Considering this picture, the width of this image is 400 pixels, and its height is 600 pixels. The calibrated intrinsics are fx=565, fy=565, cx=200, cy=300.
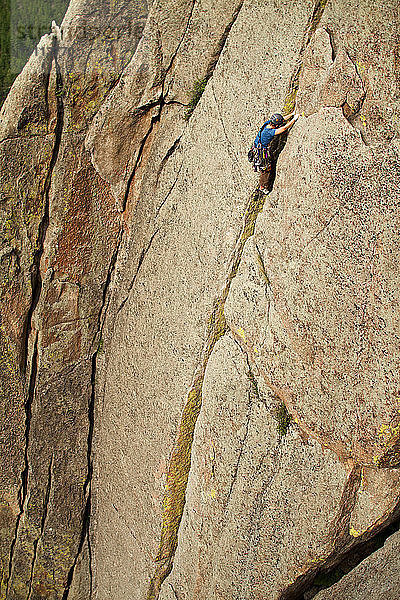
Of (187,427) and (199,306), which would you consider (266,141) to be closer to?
(199,306)

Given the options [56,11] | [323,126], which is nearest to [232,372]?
[323,126]

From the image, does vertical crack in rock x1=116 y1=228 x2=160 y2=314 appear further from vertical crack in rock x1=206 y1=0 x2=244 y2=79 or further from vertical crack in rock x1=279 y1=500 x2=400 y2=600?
vertical crack in rock x1=279 y1=500 x2=400 y2=600

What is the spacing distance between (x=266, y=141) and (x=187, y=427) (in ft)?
12.2

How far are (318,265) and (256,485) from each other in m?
2.63

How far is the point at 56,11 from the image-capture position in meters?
7.58

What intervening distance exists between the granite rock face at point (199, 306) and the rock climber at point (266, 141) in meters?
0.18

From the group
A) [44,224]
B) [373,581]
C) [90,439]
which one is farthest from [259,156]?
[90,439]

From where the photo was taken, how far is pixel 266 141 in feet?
18.9

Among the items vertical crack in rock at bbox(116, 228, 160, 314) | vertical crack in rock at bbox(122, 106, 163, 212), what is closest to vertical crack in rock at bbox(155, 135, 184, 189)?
vertical crack in rock at bbox(122, 106, 163, 212)

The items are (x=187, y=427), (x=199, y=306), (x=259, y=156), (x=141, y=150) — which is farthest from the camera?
(x=141, y=150)

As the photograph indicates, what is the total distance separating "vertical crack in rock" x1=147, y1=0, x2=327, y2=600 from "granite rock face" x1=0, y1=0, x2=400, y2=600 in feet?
0.08

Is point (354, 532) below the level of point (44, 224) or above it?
below

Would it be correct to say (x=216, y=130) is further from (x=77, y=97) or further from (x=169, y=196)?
(x=77, y=97)

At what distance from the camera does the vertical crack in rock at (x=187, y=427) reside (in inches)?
251
